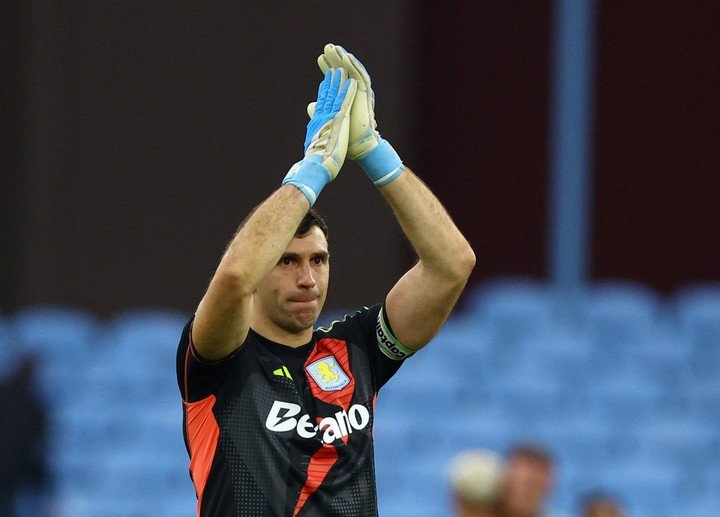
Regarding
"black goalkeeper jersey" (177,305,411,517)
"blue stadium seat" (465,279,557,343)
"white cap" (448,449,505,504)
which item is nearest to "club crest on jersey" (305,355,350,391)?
"black goalkeeper jersey" (177,305,411,517)

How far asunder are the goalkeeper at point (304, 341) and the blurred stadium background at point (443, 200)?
4.22 metres

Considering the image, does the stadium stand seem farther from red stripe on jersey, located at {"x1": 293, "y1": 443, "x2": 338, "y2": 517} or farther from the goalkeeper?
red stripe on jersey, located at {"x1": 293, "y1": 443, "x2": 338, "y2": 517}

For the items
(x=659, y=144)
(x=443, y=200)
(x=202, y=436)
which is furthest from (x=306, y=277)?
(x=659, y=144)

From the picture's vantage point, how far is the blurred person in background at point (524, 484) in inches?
230

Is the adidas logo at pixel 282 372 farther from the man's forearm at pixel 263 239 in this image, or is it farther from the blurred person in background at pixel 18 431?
the blurred person in background at pixel 18 431

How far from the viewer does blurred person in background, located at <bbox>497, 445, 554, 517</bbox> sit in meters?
5.84

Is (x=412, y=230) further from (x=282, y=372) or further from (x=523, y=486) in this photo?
(x=523, y=486)

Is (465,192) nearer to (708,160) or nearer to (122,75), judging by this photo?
(708,160)

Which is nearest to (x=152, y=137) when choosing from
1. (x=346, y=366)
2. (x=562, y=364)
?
(x=562, y=364)

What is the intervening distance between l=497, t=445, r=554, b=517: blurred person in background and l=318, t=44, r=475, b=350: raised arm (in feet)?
7.14

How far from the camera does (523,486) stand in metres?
5.84

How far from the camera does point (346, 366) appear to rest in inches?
146

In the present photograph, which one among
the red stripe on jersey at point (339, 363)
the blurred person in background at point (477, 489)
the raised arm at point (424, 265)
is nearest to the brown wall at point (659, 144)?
the blurred person in background at point (477, 489)

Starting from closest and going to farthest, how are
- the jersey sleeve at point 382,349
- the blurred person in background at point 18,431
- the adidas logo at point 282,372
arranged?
the adidas logo at point 282,372 → the jersey sleeve at point 382,349 → the blurred person in background at point 18,431
